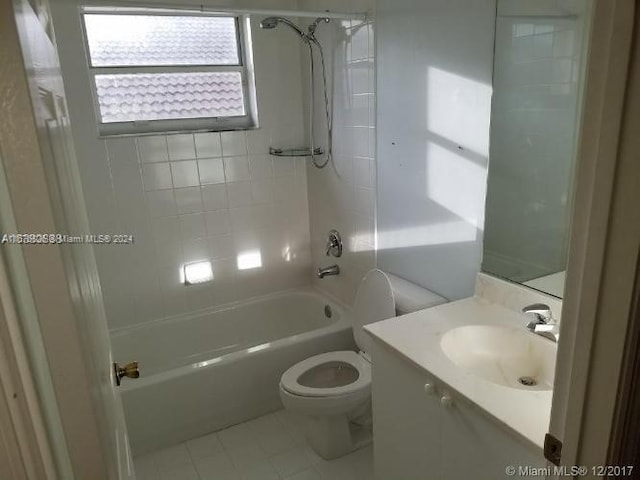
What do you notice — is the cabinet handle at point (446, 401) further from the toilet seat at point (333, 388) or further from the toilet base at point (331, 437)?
the toilet base at point (331, 437)

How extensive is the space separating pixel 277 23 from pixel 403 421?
2.09m

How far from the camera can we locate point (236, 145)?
2.77 metres

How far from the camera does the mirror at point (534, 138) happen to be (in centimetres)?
145

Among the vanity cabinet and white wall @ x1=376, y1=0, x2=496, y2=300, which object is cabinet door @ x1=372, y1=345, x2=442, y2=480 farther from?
white wall @ x1=376, y1=0, x2=496, y2=300

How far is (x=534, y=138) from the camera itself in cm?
160

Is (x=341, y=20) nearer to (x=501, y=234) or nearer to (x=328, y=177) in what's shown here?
(x=328, y=177)

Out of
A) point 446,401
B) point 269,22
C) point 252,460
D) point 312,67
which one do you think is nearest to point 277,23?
point 269,22

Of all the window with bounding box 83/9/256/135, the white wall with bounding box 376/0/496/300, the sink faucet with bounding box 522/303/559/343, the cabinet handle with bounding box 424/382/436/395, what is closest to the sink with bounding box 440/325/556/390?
the sink faucet with bounding box 522/303/559/343

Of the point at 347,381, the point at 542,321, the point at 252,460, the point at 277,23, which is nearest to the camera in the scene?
the point at 542,321

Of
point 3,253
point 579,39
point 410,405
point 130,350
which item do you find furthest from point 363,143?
point 3,253

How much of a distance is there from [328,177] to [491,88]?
1.28 metres

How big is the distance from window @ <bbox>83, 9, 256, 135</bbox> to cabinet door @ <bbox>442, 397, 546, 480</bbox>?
83.9 inches

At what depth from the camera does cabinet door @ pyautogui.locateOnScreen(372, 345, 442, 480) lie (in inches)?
52.9

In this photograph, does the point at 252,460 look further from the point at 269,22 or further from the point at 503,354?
the point at 269,22
